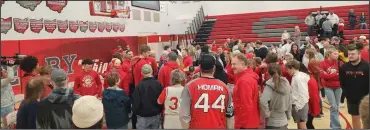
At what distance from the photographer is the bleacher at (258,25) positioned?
47.5 ft

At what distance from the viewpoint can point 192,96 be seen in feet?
9.07

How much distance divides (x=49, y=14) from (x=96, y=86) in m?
4.89

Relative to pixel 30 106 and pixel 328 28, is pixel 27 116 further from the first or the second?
pixel 328 28

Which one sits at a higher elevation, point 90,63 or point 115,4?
point 115,4

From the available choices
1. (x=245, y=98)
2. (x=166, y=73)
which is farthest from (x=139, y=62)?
(x=245, y=98)

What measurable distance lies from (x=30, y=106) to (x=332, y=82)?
3.98m

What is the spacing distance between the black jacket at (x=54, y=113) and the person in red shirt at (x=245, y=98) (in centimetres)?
157

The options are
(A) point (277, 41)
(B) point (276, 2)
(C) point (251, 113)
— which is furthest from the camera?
(B) point (276, 2)

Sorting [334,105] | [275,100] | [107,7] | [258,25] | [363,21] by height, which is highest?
[107,7]

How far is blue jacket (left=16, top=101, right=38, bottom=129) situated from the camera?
2477 millimetres

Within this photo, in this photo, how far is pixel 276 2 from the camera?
17.2 meters

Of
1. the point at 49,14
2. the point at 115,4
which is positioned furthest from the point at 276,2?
the point at 49,14

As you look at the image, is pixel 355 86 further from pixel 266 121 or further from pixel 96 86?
pixel 96 86

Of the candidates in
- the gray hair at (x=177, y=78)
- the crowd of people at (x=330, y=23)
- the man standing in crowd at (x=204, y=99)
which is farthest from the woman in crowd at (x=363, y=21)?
the man standing in crowd at (x=204, y=99)
